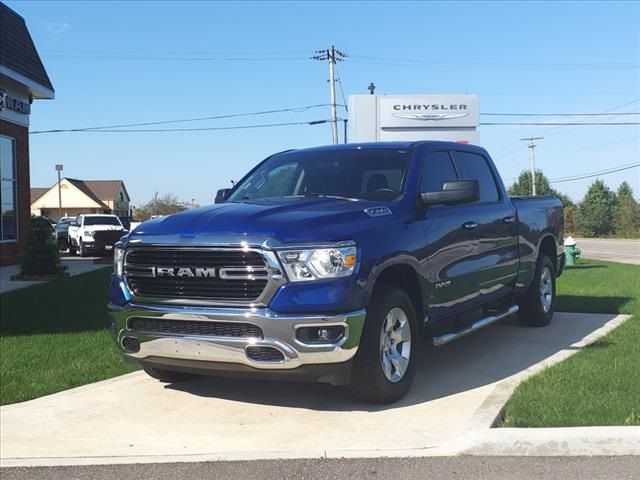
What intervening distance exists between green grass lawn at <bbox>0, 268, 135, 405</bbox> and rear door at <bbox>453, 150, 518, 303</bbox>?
349cm

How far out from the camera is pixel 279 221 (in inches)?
177

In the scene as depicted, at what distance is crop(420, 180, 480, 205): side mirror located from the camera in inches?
205

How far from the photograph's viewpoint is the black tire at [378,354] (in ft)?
14.7

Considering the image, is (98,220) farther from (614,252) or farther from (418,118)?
(614,252)

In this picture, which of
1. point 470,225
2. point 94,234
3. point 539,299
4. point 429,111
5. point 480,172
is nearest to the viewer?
point 470,225

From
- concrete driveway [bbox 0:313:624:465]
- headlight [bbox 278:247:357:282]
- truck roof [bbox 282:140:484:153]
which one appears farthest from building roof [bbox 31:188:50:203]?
headlight [bbox 278:247:357:282]

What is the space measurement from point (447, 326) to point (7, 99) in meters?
15.4

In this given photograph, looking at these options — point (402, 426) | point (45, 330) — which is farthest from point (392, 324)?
point (45, 330)

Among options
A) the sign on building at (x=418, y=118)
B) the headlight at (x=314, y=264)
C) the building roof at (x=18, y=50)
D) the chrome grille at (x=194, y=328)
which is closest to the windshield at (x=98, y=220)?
the building roof at (x=18, y=50)

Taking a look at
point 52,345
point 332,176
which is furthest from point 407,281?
point 52,345

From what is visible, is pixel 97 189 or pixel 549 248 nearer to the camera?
pixel 549 248

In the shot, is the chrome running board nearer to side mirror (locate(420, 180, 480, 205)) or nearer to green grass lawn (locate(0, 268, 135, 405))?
side mirror (locate(420, 180, 480, 205))

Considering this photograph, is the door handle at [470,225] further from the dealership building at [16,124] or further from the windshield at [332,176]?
the dealership building at [16,124]

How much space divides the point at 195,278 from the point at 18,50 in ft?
51.3
